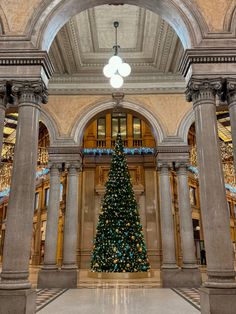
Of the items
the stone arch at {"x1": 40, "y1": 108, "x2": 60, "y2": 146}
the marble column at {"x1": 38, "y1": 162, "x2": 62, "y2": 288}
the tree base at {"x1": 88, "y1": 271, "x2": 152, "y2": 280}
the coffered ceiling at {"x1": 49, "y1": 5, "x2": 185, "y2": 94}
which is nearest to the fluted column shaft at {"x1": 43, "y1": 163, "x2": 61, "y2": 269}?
the marble column at {"x1": 38, "y1": 162, "x2": 62, "y2": 288}

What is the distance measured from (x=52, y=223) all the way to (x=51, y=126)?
3.23 m

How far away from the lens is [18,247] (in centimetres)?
519

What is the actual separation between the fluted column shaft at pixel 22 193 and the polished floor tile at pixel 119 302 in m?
1.54

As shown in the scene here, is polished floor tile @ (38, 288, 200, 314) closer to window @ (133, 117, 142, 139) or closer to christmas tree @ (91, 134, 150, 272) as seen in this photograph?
christmas tree @ (91, 134, 150, 272)

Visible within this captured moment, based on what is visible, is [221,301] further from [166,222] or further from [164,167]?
[164,167]

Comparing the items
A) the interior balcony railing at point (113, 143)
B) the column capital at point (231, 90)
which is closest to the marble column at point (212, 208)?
the column capital at point (231, 90)

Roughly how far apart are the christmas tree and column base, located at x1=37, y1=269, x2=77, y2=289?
164cm

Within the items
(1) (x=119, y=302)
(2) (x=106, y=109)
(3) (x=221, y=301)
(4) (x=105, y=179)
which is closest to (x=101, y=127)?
(4) (x=105, y=179)

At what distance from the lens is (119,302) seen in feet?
23.6

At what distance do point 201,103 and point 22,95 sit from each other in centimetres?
326

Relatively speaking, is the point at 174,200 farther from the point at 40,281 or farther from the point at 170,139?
the point at 40,281

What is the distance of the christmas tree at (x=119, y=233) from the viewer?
11414mm

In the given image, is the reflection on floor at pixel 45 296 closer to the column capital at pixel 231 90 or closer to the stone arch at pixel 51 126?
the stone arch at pixel 51 126

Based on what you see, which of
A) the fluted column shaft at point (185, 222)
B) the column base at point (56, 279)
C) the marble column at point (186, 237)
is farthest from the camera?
the fluted column shaft at point (185, 222)
